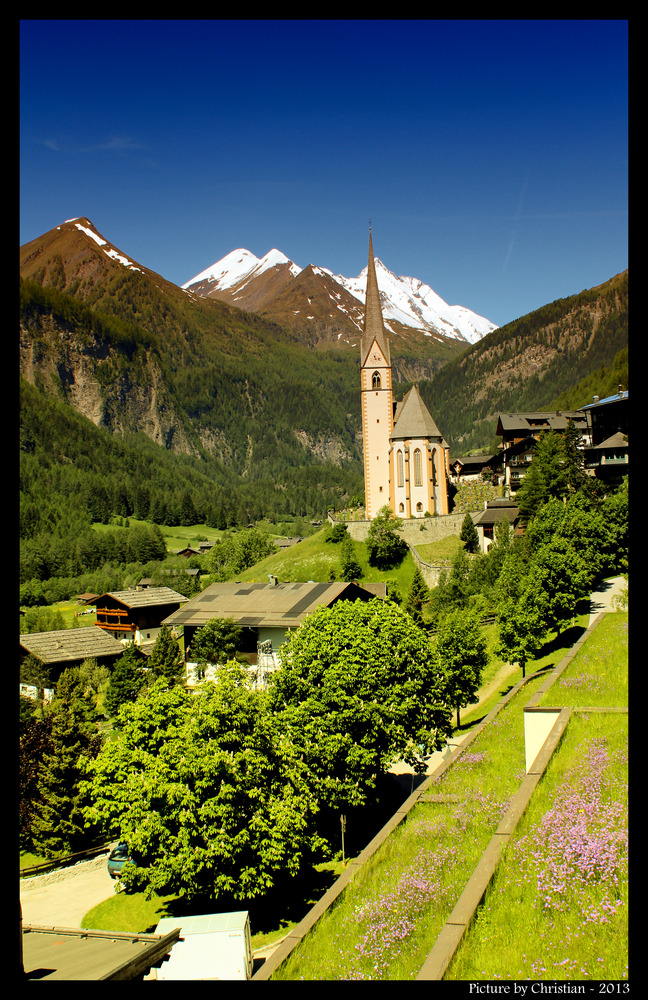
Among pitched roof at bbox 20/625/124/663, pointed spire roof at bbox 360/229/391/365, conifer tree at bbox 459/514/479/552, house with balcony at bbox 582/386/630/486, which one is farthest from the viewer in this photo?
pointed spire roof at bbox 360/229/391/365

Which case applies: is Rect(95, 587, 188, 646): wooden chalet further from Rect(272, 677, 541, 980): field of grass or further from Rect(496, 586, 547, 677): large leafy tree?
Rect(272, 677, 541, 980): field of grass

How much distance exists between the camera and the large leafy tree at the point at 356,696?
2248 cm

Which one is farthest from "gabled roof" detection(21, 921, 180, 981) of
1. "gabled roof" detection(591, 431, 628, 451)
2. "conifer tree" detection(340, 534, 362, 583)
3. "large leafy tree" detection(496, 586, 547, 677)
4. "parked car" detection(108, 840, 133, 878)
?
"gabled roof" detection(591, 431, 628, 451)

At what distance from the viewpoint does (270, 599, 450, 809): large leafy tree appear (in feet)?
73.8

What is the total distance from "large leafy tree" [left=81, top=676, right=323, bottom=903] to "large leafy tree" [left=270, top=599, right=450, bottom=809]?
70.4 inches

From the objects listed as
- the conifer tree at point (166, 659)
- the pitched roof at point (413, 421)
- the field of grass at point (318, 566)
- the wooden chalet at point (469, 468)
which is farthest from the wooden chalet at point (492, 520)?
the conifer tree at point (166, 659)

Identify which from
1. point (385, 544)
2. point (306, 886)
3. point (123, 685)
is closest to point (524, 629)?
point (306, 886)

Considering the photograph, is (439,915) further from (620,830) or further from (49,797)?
(49,797)

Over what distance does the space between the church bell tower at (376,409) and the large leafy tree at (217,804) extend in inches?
2221

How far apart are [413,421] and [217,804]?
62480 millimetres

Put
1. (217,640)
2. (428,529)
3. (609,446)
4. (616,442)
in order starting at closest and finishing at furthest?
(217,640) → (616,442) → (609,446) → (428,529)

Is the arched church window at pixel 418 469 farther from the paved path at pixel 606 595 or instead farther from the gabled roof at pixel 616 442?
the paved path at pixel 606 595

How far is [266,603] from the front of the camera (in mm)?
51125

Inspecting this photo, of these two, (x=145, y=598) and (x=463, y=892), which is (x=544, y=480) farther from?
(x=463, y=892)
